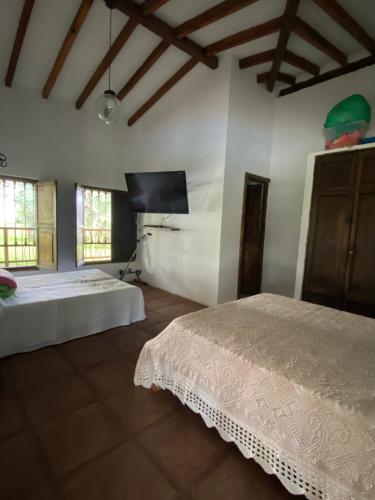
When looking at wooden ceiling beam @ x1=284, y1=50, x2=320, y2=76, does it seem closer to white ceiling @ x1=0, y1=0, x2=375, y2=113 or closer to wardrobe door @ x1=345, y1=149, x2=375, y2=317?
white ceiling @ x1=0, y1=0, x2=375, y2=113

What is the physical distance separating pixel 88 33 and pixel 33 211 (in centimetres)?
287

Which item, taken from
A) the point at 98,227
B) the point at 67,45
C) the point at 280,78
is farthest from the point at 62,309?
the point at 280,78

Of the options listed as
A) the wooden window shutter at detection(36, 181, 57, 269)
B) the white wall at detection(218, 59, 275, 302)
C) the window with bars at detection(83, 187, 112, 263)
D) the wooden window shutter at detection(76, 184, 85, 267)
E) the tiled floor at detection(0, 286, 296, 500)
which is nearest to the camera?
the tiled floor at detection(0, 286, 296, 500)

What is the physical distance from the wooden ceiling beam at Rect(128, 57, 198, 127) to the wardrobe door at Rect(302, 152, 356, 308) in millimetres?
2456

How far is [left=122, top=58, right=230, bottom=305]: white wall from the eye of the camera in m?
3.70

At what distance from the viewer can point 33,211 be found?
4.40 m

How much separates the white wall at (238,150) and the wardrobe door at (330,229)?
1131 millimetres

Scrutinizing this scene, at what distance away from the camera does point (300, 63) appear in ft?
11.4

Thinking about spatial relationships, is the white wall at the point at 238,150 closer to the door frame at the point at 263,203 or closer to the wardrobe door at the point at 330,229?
the door frame at the point at 263,203

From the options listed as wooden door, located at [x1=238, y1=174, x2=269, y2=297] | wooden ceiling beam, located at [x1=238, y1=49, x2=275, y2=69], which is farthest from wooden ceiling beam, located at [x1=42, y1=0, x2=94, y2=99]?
wooden door, located at [x1=238, y1=174, x2=269, y2=297]

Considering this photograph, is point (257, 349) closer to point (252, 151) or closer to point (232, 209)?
point (232, 209)

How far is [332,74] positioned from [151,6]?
2.59 m

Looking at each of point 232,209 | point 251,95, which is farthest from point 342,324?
point 251,95

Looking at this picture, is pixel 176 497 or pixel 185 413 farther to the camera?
pixel 185 413
